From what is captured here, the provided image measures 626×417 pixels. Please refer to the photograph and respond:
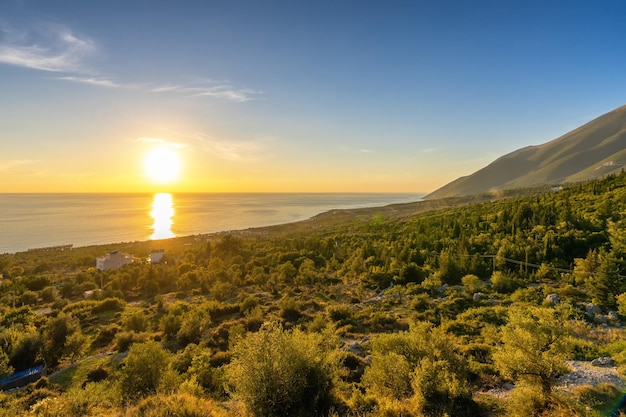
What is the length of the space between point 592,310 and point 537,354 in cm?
1310

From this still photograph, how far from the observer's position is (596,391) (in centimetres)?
949

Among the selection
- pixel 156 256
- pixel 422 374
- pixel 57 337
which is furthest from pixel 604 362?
pixel 156 256

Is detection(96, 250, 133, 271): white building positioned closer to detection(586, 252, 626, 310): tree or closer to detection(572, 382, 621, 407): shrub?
detection(572, 382, 621, 407): shrub

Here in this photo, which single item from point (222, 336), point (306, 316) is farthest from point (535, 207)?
point (222, 336)

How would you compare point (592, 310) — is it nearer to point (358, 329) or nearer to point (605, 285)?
point (605, 285)

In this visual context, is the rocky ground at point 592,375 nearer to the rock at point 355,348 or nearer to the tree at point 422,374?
the tree at point 422,374

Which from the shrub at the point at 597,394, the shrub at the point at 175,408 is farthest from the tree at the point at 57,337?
the shrub at the point at 597,394

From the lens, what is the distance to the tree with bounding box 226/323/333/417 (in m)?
8.30

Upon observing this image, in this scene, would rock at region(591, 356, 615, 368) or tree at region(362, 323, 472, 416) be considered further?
rock at region(591, 356, 615, 368)

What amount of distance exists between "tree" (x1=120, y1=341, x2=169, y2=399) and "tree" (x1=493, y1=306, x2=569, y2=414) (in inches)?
517

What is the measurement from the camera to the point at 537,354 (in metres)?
9.07

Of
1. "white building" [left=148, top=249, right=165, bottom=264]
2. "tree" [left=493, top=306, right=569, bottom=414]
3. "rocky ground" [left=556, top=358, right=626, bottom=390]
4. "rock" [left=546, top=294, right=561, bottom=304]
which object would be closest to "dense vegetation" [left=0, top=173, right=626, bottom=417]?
"tree" [left=493, top=306, right=569, bottom=414]

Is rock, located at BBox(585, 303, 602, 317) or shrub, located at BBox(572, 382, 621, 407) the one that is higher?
shrub, located at BBox(572, 382, 621, 407)

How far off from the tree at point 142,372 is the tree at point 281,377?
5546 millimetres
